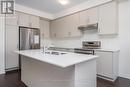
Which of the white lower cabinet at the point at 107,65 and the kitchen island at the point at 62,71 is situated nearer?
the kitchen island at the point at 62,71

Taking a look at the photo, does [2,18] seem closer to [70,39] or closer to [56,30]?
[56,30]

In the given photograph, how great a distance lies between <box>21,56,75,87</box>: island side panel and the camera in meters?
1.41

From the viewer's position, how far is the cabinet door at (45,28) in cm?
468

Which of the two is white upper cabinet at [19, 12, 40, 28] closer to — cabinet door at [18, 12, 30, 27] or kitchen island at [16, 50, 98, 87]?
cabinet door at [18, 12, 30, 27]

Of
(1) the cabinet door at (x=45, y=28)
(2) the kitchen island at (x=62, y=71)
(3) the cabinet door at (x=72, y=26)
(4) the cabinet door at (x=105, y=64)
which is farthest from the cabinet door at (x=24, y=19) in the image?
(4) the cabinet door at (x=105, y=64)

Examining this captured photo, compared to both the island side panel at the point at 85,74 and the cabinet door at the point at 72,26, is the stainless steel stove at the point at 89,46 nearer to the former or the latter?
the cabinet door at the point at 72,26

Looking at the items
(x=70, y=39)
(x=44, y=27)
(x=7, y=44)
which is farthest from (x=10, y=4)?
(x=70, y=39)

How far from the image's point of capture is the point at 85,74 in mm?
1560

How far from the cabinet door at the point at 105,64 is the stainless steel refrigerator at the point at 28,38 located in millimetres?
2654

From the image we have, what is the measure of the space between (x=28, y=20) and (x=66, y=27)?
168cm

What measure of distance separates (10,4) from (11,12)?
11.0 inches

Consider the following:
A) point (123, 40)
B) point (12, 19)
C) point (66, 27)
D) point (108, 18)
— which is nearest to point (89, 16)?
point (108, 18)

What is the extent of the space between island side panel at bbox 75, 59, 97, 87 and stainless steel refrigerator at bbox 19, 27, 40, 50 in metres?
2.88

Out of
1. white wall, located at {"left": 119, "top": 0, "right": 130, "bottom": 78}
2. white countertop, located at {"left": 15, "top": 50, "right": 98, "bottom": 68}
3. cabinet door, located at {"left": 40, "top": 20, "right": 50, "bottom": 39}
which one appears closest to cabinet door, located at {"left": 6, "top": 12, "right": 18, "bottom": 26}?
cabinet door, located at {"left": 40, "top": 20, "right": 50, "bottom": 39}
